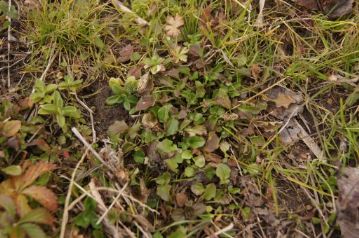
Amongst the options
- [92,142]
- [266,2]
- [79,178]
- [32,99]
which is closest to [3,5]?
[32,99]

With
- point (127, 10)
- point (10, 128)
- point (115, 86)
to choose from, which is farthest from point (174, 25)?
point (10, 128)

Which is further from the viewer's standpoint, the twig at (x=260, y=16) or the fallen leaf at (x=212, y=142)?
the twig at (x=260, y=16)

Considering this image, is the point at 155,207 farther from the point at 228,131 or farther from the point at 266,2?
the point at 266,2

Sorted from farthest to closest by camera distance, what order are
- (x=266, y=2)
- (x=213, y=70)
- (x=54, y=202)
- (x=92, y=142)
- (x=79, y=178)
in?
(x=266, y=2) → (x=213, y=70) → (x=92, y=142) → (x=79, y=178) → (x=54, y=202)

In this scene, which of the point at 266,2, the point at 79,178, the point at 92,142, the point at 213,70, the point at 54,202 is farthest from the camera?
the point at 266,2

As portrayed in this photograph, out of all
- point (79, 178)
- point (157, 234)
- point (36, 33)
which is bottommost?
point (157, 234)

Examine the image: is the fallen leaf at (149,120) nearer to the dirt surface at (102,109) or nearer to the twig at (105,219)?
the dirt surface at (102,109)

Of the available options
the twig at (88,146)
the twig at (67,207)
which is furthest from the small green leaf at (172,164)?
the twig at (67,207)

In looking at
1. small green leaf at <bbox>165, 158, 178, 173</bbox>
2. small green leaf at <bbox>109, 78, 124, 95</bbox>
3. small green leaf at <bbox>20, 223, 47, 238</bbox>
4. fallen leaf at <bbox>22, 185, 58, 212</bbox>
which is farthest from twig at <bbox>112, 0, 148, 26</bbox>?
small green leaf at <bbox>20, 223, 47, 238</bbox>

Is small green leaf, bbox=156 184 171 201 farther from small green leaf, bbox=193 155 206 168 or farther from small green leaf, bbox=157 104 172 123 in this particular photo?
small green leaf, bbox=157 104 172 123
